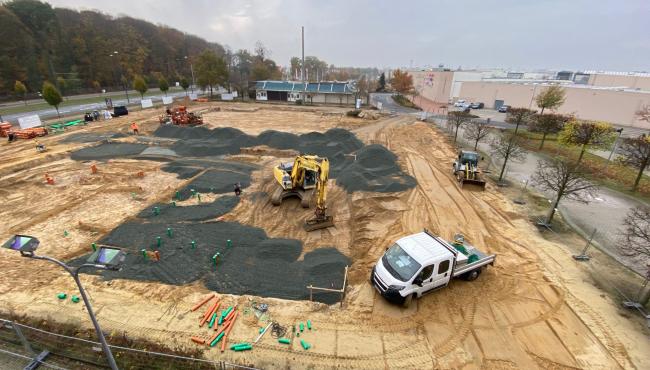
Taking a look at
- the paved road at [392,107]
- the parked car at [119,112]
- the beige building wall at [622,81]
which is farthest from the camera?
the paved road at [392,107]

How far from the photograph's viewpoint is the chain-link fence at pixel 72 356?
806 cm

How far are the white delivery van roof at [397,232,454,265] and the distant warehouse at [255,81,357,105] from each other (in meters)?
51.4

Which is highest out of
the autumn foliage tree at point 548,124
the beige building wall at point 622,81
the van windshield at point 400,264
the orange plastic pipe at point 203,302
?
the beige building wall at point 622,81

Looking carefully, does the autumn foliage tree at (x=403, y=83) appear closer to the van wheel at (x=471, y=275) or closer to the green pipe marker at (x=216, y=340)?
the van wheel at (x=471, y=275)

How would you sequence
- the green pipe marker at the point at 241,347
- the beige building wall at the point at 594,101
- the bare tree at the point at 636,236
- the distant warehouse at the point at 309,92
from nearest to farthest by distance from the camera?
the green pipe marker at the point at 241,347, the bare tree at the point at 636,236, the beige building wall at the point at 594,101, the distant warehouse at the point at 309,92

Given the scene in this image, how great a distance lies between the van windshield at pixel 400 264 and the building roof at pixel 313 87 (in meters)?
51.9

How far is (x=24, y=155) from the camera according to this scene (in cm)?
2545

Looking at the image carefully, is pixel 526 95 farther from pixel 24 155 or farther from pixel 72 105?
pixel 72 105

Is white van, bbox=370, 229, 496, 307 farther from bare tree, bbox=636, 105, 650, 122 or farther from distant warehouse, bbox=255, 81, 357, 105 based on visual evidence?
distant warehouse, bbox=255, 81, 357, 105

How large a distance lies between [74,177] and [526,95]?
6349cm

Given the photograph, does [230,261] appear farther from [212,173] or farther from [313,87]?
[313,87]

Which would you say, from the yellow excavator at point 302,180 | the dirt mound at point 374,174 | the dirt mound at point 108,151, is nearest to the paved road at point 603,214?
the dirt mound at point 374,174

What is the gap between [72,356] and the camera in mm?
8414

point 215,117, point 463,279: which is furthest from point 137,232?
point 215,117
